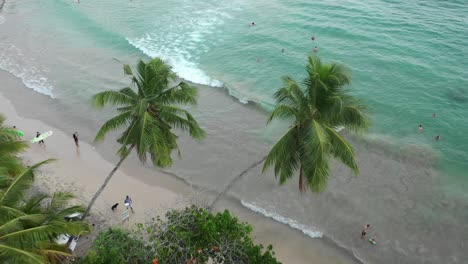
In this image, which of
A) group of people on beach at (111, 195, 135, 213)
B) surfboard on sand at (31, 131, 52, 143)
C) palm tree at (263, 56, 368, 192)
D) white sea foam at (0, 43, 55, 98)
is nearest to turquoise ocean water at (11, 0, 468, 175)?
white sea foam at (0, 43, 55, 98)

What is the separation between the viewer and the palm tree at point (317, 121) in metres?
13.8

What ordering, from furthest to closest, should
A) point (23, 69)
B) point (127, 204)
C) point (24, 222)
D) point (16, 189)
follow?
point (23, 69), point (127, 204), point (16, 189), point (24, 222)

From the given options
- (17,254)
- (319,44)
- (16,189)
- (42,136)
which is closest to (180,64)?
(319,44)

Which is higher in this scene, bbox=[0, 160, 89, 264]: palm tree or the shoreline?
bbox=[0, 160, 89, 264]: palm tree

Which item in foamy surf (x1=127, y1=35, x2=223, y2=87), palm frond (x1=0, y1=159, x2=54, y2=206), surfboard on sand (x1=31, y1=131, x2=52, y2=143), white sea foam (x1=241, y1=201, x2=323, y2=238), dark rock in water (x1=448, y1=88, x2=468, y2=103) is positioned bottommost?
white sea foam (x1=241, y1=201, x2=323, y2=238)

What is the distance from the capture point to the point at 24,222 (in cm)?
1069

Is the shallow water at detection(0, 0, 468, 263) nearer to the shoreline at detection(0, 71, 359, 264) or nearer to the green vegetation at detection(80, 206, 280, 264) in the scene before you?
the shoreline at detection(0, 71, 359, 264)

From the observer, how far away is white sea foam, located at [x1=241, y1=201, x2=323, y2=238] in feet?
65.5

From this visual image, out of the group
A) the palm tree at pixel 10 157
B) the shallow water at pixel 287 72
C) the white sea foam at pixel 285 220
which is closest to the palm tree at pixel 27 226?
the palm tree at pixel 10 157

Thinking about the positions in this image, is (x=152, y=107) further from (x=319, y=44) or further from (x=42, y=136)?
(x=319, y=44)

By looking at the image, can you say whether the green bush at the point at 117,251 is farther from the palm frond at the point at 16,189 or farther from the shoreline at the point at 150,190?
the shoreline at the point at 150,190

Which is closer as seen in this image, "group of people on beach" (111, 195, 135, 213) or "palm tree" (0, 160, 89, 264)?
"palm tree" (0, 160, 89, 264)

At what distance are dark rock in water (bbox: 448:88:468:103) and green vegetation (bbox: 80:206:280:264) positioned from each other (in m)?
23.2

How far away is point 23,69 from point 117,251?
26871mm
